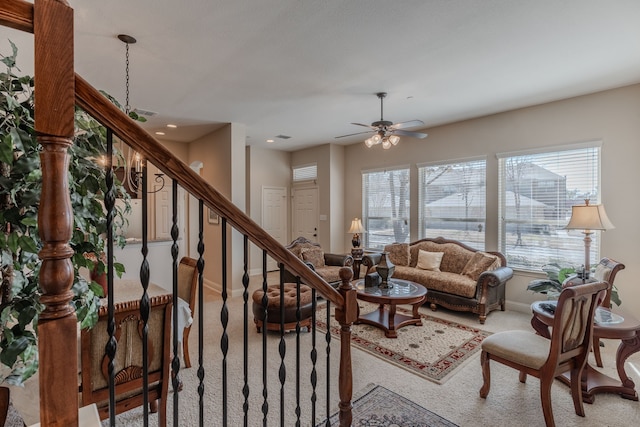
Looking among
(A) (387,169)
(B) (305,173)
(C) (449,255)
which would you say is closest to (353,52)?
(C) (449,255)

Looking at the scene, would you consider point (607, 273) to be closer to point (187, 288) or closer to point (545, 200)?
point (545, 200)

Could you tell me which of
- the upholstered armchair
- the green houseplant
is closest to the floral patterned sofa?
the upholstered armchair

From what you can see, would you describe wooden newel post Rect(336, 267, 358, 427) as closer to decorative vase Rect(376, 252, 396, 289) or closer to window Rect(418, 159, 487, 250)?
decorative vase Rect(376, 252, 396, 289)

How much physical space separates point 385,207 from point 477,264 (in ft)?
7.28

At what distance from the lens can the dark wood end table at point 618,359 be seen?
7.51 feet

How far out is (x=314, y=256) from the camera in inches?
207

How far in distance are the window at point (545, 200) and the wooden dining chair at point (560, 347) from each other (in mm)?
2309

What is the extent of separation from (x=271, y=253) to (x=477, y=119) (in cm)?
485

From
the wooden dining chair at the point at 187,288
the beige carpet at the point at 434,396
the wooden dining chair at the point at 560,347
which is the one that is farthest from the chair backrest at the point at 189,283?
the wooden dining chair at the point at 560,347

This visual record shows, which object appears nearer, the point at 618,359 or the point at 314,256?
the point at 618,359

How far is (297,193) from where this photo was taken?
7422 mm

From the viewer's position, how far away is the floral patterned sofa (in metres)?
4.05

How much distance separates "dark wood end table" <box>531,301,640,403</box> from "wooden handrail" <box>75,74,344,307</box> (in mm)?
2352

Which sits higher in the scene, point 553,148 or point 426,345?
point 553,148
